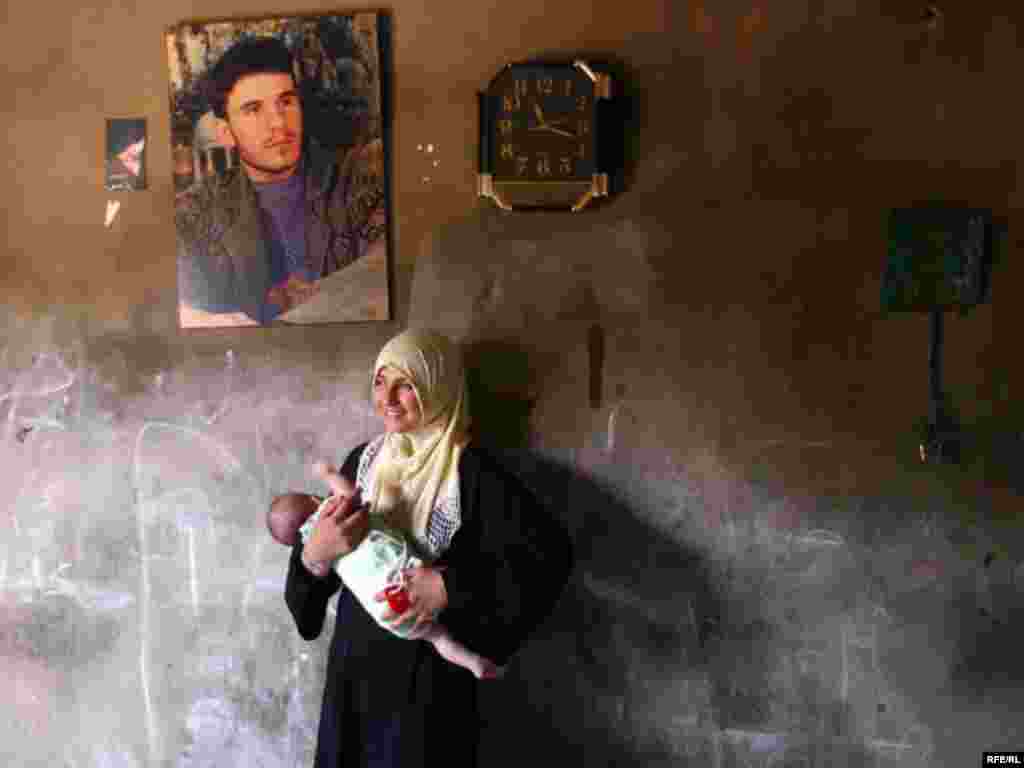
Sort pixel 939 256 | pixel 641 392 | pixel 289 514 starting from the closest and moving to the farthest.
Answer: pixel 289 514 → pixel 939 256 → pixel 641 392

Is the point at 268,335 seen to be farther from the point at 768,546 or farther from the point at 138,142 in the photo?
the point at 768,546

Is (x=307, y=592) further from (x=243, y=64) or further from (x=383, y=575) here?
(x=243, y=64)

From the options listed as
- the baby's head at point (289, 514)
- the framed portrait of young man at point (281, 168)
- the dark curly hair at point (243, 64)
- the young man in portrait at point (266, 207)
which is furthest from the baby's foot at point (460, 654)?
the dark curly hair at point (243, 64)

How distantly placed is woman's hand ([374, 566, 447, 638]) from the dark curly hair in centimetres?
130

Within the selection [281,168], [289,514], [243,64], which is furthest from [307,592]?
[243,64]

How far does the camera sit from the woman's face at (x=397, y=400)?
5.76 ft

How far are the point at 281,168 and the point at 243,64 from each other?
285mm

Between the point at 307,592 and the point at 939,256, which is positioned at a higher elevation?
the point at 939,256

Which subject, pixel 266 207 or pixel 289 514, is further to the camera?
pixel 266 207

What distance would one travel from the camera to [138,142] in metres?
2.14

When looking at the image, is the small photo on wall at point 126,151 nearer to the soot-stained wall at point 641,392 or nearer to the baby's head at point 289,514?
the soot-stained wall at point 641,392

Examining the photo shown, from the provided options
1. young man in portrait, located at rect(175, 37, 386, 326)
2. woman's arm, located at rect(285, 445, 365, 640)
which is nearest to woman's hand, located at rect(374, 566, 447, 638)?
woman's arm, located at rect(285, 445, 365, 640)

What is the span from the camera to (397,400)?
5.79 feet

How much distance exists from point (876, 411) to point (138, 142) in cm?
200
